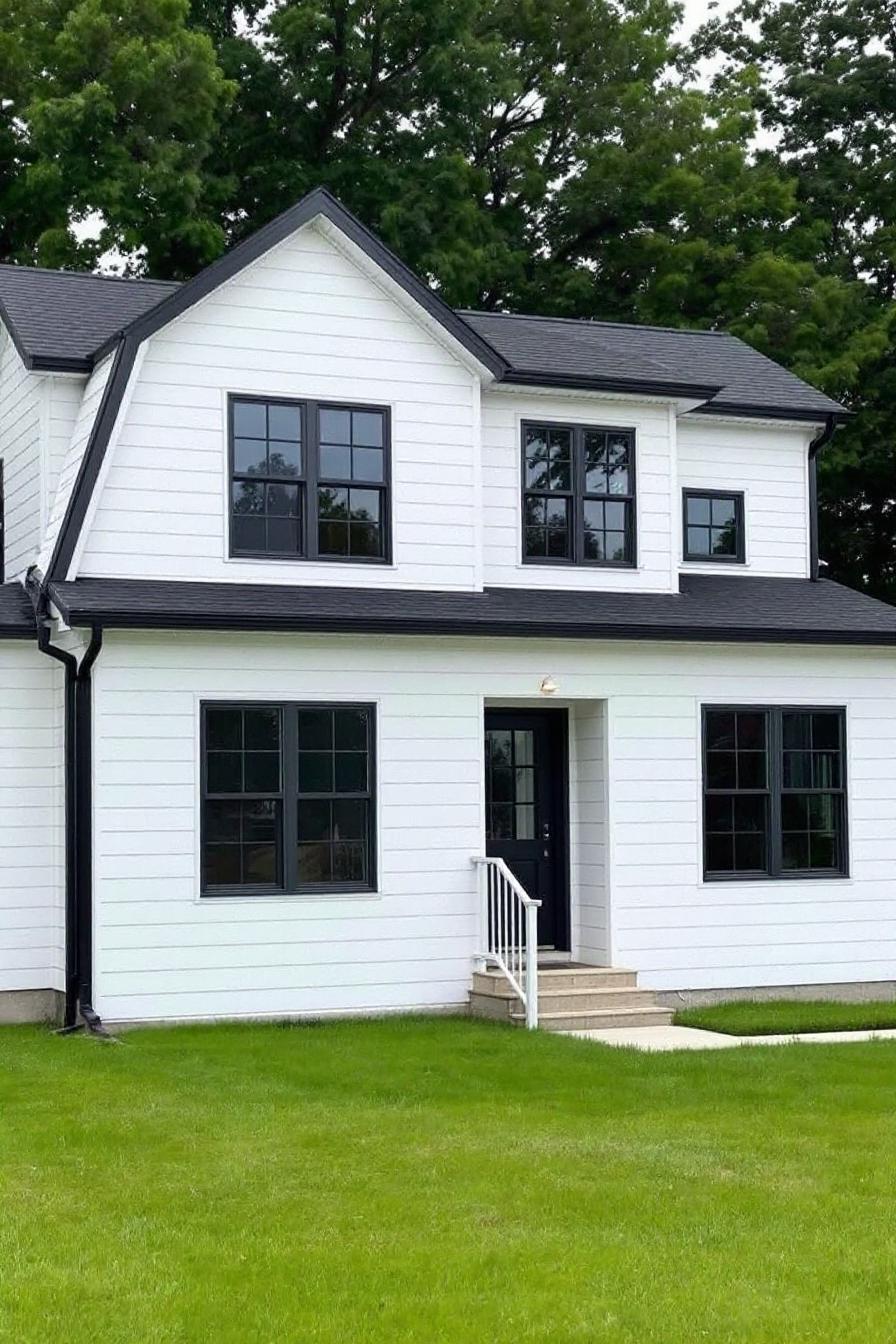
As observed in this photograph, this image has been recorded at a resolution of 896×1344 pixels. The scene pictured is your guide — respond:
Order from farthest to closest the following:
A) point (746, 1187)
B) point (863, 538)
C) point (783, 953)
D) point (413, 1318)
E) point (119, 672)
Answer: point (863, 538)
point (783, 953)
point (119, 672)
point (746, 1187)
point (413, 1318)

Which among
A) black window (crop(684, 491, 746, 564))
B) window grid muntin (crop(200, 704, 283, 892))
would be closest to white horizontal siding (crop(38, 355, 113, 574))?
window grid muntin (crop(200, 704, 283, 892))

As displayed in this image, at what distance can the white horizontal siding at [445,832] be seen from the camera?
550 inches

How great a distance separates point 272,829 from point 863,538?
18.8 metres

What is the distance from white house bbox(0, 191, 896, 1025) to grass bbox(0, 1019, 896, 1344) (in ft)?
6.91

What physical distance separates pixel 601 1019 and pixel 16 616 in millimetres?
5762

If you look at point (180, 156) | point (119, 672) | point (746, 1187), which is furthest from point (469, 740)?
point (180, 156)

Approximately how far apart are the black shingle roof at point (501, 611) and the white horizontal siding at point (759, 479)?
61 centimetres

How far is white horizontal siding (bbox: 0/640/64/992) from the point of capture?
14281 millimetres

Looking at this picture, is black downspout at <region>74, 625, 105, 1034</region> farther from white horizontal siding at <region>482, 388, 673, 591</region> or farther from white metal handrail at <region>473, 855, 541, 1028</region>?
white horizontal siding at <region>482, 388, 673, 591</region>

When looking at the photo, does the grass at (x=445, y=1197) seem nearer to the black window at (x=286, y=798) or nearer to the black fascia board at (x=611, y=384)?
the black window at (x=286, y=798)

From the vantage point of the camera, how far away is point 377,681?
14.9 metres

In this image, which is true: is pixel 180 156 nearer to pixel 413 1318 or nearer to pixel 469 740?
pixel 469 740

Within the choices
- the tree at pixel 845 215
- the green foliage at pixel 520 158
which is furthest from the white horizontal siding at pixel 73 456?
the tree at pixel 845 215

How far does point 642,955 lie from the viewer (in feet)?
51.4
